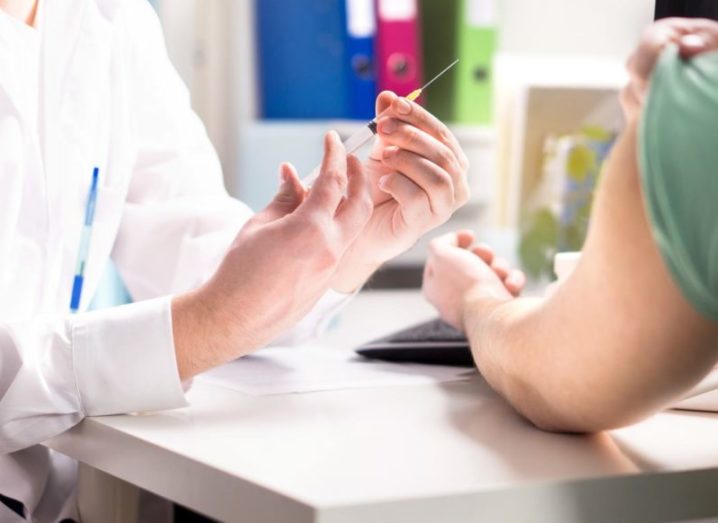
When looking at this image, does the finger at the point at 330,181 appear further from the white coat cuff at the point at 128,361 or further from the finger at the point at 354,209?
the white coat cuff at the point at 128,361

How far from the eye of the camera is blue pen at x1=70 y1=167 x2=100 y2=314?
3.92 feet

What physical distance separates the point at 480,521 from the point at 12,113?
73cm

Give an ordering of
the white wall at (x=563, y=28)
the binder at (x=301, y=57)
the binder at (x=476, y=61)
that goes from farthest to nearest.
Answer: the white wall at (x=563, y=28) < the binder at (x=476, y=61) < the binder at (x=301, y=57)

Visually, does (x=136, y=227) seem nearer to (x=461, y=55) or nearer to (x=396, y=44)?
(x=396, y=44)

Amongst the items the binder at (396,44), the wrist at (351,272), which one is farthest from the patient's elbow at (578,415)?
the binder at (396,44)

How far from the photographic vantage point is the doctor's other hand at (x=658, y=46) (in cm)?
66

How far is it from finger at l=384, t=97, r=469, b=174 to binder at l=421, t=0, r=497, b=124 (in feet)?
6.02

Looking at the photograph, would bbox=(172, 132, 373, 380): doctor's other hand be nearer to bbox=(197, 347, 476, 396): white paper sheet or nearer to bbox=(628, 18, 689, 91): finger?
bbox=(197, 347, 476, 396): white paper sheet

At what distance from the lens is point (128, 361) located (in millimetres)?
930

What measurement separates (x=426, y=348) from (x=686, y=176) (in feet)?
1.92

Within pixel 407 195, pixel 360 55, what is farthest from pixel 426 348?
pixel 360 55

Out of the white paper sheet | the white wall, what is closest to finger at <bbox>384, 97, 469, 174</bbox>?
the white paper sheet

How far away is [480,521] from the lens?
0.65m

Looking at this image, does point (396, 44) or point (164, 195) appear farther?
point (396, 44)
